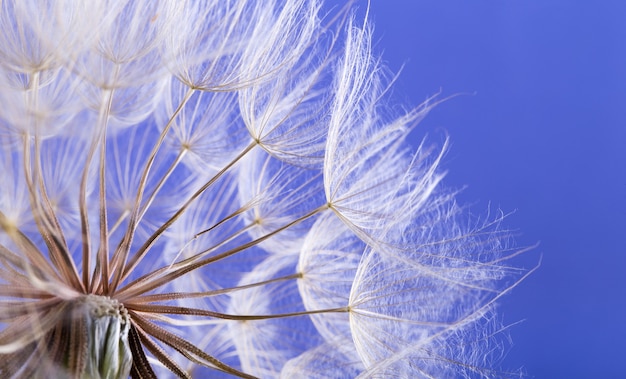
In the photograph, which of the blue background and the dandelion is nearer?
the dandelion

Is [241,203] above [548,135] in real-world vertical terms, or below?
below

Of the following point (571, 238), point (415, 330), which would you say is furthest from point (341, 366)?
point (571, 238)

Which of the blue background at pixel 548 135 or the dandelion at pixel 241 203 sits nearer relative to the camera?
the dandelion at pixel 241 203

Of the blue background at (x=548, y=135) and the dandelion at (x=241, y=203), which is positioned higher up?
the blue background at (x=548, y=135)

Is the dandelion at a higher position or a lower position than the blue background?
lower
